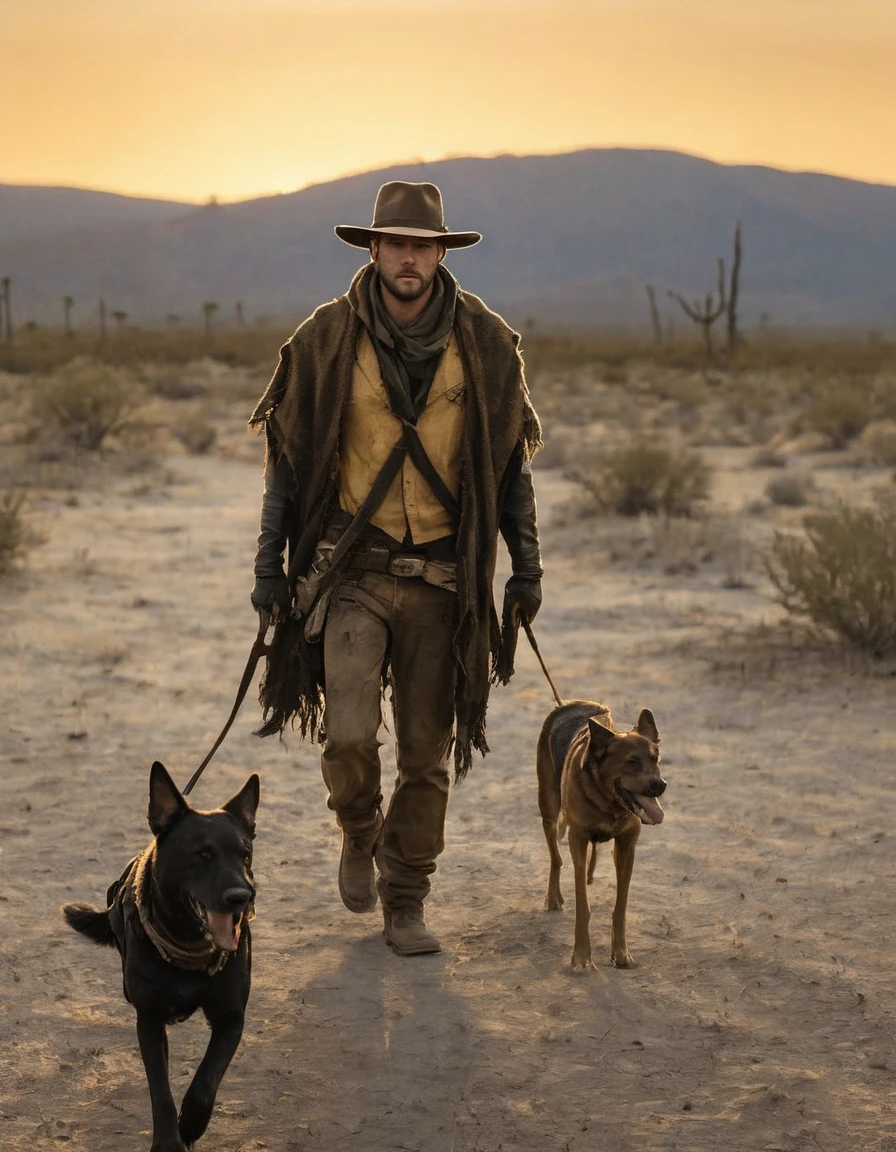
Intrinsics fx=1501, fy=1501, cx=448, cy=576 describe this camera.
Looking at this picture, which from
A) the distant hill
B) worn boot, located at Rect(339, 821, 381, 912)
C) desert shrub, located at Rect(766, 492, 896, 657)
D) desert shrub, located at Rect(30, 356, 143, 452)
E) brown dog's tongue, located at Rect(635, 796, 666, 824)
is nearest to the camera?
brown dog's tongue, located at Rect(635, 796, 666, 824)

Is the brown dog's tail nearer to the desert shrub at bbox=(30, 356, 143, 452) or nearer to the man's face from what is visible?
the man's face

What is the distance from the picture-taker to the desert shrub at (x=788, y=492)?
1645cm

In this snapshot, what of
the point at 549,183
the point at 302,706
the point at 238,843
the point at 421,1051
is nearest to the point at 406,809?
the point at 302,706

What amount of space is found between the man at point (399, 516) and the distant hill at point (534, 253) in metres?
162

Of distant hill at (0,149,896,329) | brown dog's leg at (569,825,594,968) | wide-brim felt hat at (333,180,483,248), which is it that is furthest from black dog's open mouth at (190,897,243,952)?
distant hill at (0,149,896,329)

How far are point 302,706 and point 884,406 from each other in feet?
69.4

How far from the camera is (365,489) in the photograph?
4832 mm

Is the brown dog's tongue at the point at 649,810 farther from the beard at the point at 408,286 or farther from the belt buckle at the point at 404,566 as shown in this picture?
the beard at the point at 408,286

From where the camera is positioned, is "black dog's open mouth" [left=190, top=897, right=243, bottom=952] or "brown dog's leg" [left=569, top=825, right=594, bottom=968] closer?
"black dog's open mouth" [left=190, top=897, right=243, bottom=952]

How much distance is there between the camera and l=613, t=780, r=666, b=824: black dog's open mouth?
450cm

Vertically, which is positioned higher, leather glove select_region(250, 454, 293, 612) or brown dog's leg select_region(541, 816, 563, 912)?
leather glove select_region(250, 454, 293, 612)

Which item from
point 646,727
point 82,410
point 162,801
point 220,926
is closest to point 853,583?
point 646,727

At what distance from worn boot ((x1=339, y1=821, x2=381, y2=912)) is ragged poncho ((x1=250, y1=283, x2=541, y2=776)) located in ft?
1.48

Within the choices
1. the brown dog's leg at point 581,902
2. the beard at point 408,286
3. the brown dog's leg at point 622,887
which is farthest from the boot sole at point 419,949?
the beard at point 408,286
